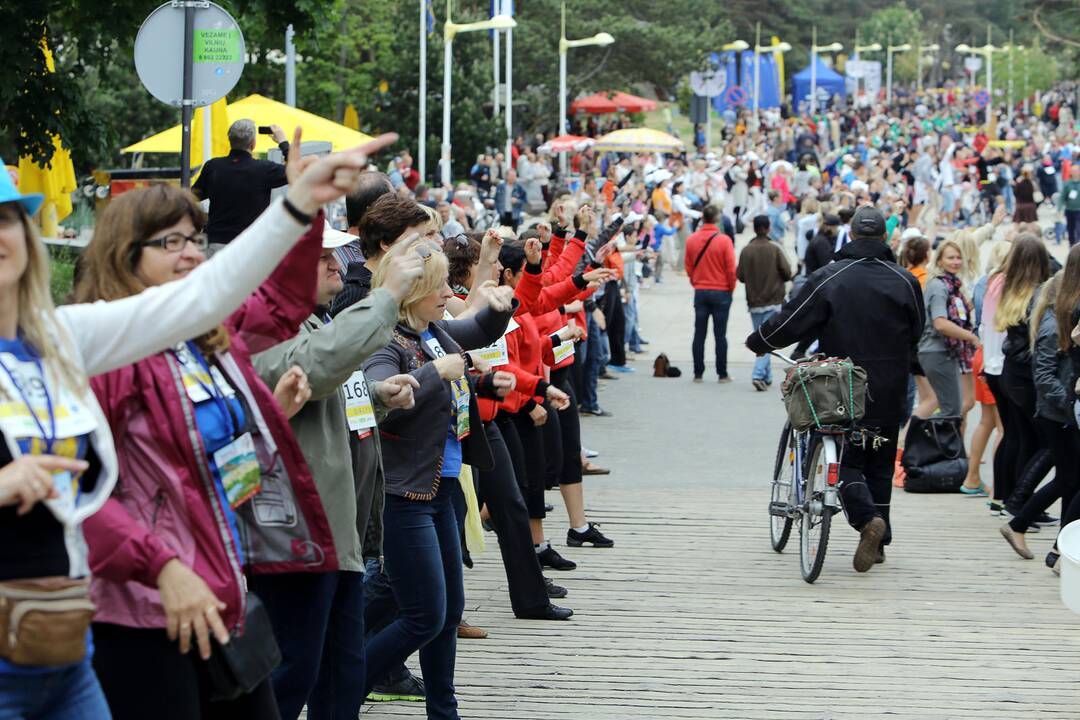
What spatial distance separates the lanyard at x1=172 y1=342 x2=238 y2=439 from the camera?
3.44 metres

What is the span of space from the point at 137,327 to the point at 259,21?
467 inches

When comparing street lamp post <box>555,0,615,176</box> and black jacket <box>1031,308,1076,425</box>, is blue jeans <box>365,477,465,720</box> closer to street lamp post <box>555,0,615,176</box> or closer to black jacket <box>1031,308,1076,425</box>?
black jacket <box>1031,308,1076,425</box>

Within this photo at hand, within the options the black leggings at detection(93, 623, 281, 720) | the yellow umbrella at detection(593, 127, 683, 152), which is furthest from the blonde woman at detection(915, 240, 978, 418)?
the yellow umbrella at detection(593, 127, 683, 152)

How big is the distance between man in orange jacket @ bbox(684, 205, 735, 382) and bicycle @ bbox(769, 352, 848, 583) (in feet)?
27.6

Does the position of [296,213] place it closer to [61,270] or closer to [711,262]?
[61,270]

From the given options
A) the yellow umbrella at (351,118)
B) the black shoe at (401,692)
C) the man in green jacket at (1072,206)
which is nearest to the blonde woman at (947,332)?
the black shoe at (401,692)

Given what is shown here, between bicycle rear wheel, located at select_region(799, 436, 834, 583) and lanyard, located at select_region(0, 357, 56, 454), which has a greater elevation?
lanyard, located at select_region(0, 357, 56, 454)

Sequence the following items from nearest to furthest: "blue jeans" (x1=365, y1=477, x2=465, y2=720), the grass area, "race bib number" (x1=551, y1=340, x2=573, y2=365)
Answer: "blue jeans" (x1=365, y1=477, x2=465, y2=720), "race bib number" (x1=551, y1=340, x2=573, y2=365), the grass area

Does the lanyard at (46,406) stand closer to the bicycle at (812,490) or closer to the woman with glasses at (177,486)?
the woman with glasses at (177,486)

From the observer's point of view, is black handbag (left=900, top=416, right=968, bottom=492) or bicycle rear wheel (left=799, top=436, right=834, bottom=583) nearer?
bicycle rear wheel (left=799, top=436, right=834, bottom=583)

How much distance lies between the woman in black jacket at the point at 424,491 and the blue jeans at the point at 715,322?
40.2ft

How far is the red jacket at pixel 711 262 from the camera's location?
57.7ft

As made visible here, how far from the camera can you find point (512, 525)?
713 centimetres

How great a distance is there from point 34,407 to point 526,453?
553cm
